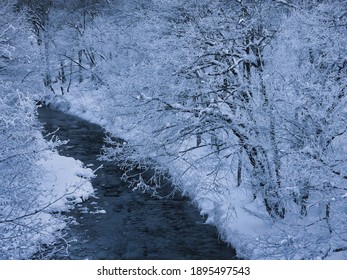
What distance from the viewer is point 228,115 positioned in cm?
999

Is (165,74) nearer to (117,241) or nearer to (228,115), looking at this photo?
(228,115)

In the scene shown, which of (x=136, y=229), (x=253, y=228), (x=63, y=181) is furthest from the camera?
(x=63, y=181)

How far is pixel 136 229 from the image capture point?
1147cm

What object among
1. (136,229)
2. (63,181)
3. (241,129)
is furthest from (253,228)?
(63,181)

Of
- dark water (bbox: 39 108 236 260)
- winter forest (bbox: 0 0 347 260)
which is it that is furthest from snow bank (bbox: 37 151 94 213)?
dark water (bbox: 39 108 236 260)

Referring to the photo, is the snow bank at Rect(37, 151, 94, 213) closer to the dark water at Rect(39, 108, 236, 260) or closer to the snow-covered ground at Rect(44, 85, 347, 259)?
the dark water at Rect(39, 108, 236, 260)

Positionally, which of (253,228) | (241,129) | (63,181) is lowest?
(253,228)

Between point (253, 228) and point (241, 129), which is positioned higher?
point (241, 129)

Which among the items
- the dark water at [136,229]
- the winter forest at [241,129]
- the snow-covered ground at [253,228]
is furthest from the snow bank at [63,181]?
the snow-covered ground at [253,228]

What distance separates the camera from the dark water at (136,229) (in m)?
10.1

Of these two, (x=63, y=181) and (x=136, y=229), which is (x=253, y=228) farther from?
(x=63, y=181)

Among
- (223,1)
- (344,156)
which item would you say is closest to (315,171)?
(344,156)

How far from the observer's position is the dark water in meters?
10.1

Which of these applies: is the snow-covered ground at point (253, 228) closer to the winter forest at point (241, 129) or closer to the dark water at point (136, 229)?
the winter forest at point (241, 129)
